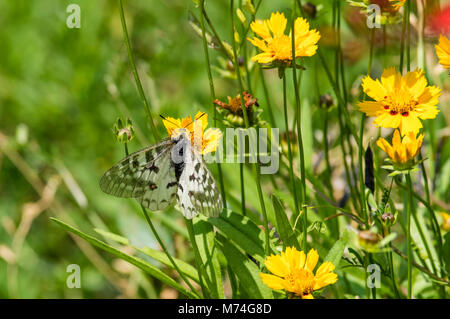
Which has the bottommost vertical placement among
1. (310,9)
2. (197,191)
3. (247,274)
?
(247,274)

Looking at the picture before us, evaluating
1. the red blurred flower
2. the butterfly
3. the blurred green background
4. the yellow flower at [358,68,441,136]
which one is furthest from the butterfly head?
the red blurred flower

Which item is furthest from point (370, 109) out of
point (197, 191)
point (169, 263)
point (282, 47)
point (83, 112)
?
point (83, 112)

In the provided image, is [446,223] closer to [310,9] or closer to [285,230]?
[285,230]

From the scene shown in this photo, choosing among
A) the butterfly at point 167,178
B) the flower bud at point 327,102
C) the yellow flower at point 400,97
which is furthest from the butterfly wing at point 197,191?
the flower bud at point 327,102

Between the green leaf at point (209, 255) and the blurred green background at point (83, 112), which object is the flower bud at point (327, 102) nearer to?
the blurred green background at point (83, 112)
